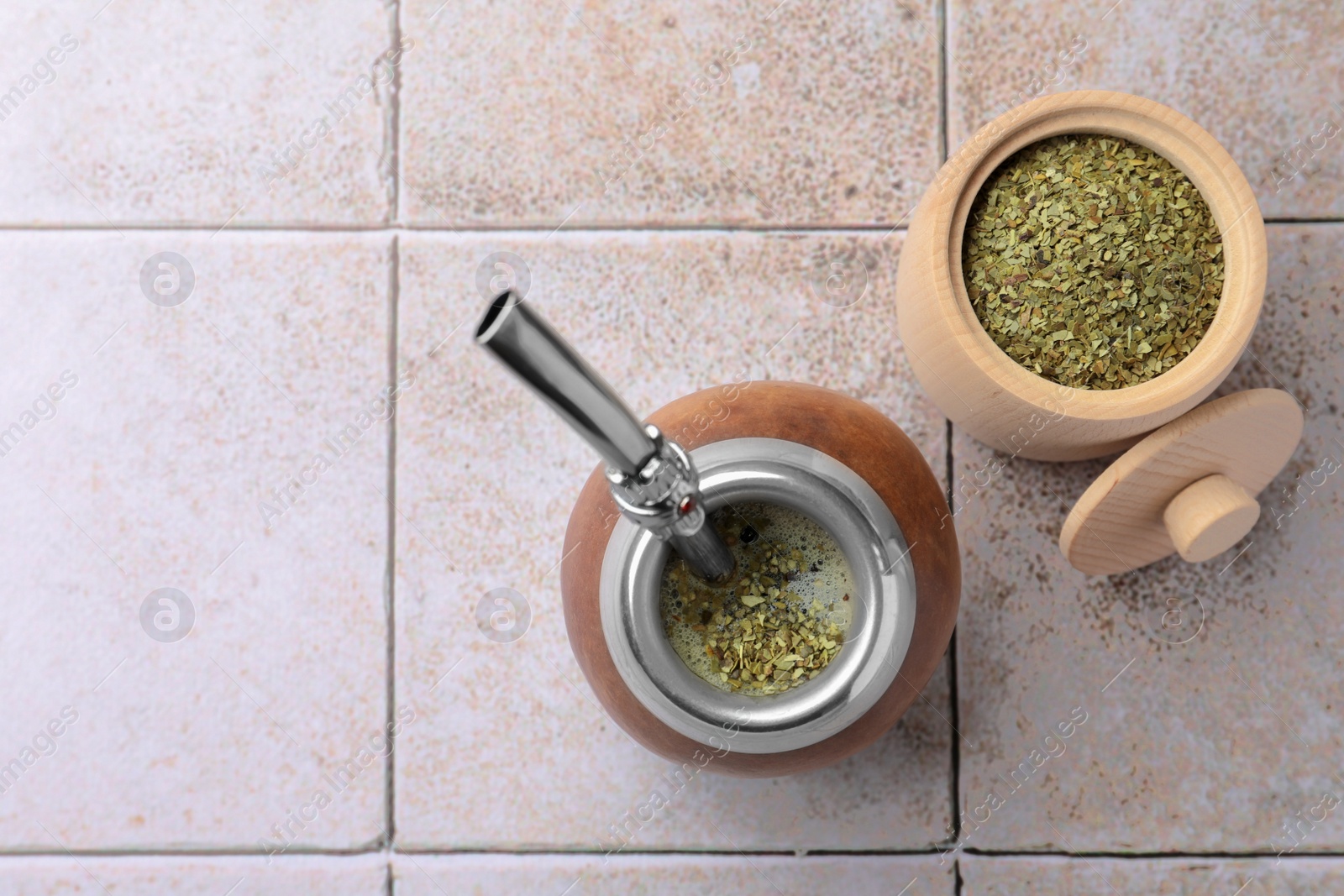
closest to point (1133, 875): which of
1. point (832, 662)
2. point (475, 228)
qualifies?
point (832, 662)

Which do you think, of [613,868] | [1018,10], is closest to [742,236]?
[1018,10]

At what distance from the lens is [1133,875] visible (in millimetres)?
931

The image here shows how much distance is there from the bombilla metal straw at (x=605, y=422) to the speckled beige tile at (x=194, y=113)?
0.60 metres

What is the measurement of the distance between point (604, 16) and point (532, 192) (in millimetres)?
189

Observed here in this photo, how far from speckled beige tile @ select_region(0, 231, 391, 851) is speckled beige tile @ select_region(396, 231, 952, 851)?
51 mm

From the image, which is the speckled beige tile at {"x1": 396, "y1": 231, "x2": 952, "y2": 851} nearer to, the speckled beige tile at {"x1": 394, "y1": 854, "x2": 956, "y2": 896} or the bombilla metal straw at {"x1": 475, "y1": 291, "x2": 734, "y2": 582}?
the speckled beige tile at {"x1": 394, "y1": 854, "x2": 956, "y2": 896}

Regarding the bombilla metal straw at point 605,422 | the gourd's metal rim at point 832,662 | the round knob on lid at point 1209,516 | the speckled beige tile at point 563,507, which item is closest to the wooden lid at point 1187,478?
the round knob on lid at point 1209,516

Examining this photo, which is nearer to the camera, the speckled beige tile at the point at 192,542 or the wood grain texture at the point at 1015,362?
the wood grain texture at the point at 1015,362

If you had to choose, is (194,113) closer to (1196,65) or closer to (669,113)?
(669,113)

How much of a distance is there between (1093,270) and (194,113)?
33.8 inches

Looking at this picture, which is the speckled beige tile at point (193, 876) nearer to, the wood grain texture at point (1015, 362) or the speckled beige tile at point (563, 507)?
the speckled beige tile at point (563, 507)

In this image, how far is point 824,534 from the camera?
0.69 meters

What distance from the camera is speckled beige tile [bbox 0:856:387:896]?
37.6 inches

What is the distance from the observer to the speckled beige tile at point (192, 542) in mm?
970
